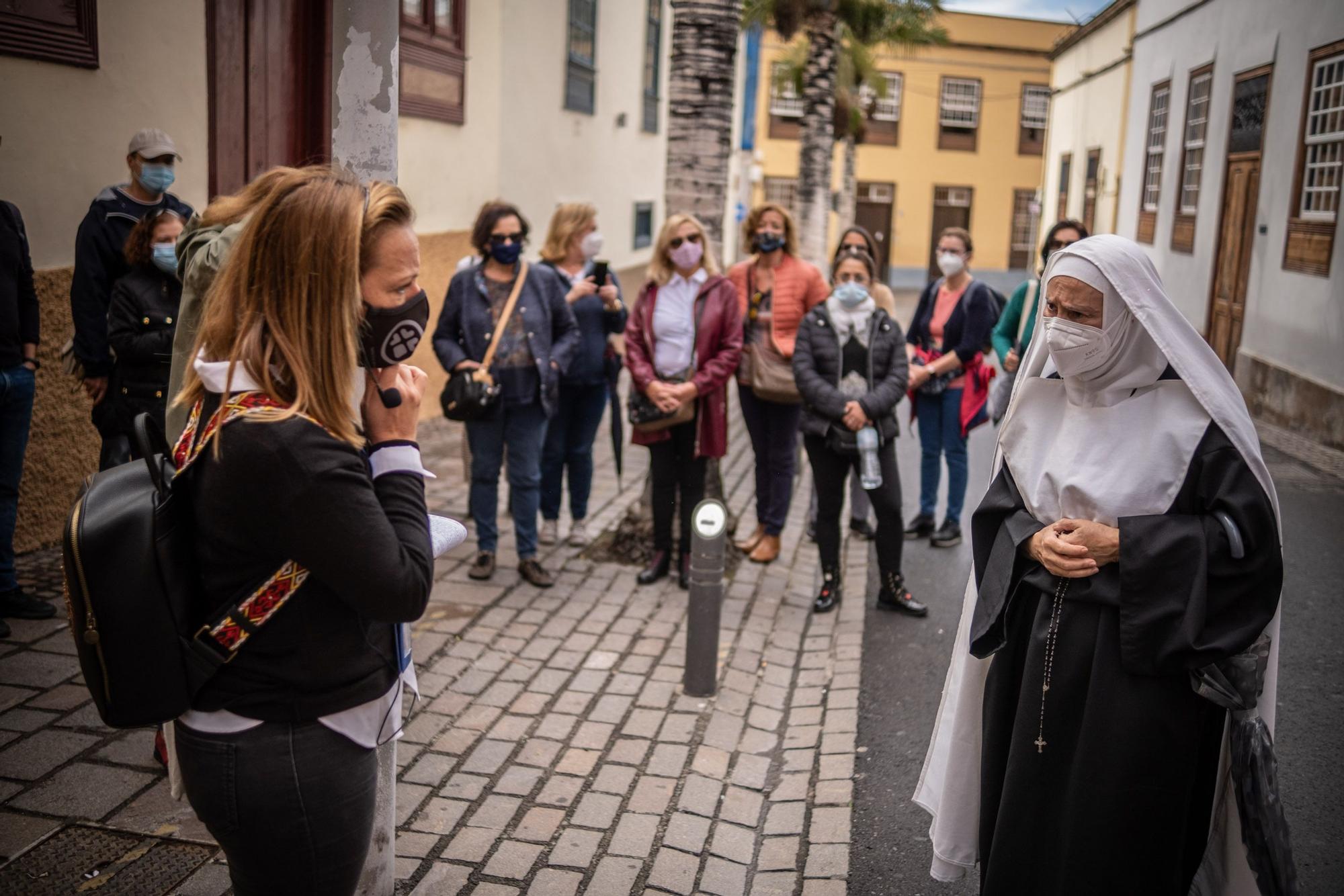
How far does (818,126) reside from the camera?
17.9 meters

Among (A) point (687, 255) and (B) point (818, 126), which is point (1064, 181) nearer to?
(B) point (818, 126)

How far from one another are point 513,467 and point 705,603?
1.94 m

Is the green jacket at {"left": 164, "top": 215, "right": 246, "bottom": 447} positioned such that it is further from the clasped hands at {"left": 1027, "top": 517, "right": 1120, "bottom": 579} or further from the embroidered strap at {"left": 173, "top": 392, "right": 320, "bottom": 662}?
the clasped hands at {"left": 1027, "top": 517, "right": 1120, "bottom": 579}

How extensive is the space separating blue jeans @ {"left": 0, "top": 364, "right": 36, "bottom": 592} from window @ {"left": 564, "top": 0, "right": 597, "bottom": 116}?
36.6 ft

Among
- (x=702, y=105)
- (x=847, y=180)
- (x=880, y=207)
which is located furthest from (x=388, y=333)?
(x=880, y=207)

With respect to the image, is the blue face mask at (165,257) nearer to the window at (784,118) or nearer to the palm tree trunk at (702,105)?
the palm tree trunk at (702,105)

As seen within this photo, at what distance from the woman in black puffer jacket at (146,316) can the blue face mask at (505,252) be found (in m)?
1.93

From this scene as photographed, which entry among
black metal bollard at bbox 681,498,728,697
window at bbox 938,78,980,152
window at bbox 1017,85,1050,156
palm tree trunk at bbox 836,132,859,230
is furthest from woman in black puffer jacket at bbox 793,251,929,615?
window at bbox 1017,85,1050,156

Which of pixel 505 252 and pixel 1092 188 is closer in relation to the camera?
pixel 505 252

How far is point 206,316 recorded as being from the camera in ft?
7.34

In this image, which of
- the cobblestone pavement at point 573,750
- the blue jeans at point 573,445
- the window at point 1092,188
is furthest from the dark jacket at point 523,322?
the window at point 1092,188

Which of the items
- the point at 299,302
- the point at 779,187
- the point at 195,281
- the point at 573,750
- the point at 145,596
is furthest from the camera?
the point at 779,187

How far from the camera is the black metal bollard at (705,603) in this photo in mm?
5352

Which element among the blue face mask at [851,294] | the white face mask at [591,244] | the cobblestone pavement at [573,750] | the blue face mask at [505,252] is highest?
the white face mask at [591,244]
